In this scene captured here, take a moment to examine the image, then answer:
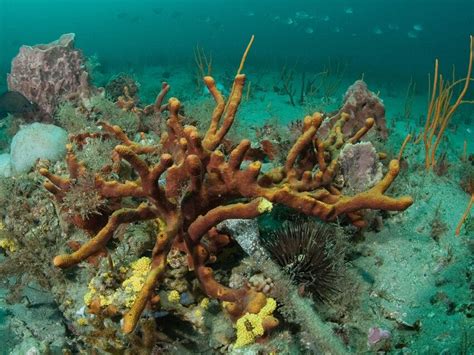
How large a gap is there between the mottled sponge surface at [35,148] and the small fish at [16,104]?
375cm

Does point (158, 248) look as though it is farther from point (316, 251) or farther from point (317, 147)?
point (317, 147)

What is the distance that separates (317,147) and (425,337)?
2.09 meters

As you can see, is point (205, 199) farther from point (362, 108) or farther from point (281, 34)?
point (281, 34)

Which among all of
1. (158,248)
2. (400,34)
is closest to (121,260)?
(158,248)

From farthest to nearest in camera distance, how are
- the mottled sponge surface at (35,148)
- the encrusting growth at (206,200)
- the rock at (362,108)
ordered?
the rock at (362,108) → the mottled sponge surface at (35,148) → the encrusting growth at (206,200)

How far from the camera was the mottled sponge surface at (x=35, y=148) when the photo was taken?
514 cm

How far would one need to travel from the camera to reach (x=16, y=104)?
884 cm

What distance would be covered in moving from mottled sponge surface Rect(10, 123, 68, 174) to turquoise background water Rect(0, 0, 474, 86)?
792 inches

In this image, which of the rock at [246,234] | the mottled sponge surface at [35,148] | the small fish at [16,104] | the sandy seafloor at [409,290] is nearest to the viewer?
the rock at [246,234]

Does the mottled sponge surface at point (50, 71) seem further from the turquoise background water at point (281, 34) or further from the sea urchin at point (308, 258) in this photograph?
the turquoise background water at point (281, 34)

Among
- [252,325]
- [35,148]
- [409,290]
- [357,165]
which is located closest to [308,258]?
[252,325]

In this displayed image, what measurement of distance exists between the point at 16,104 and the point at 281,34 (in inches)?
1766

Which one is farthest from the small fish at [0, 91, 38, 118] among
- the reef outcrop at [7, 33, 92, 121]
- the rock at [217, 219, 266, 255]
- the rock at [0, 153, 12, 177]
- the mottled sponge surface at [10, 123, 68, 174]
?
the rock at [217, 219, 266, 255]

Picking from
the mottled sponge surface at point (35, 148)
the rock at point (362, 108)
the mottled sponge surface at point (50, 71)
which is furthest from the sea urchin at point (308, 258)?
the mottled sponge surface at point (50, 71)
